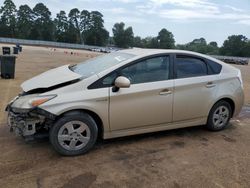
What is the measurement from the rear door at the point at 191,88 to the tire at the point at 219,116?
0.21 m

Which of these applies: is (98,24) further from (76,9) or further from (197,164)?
(197,164)

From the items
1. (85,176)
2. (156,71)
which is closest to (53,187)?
(85,176)

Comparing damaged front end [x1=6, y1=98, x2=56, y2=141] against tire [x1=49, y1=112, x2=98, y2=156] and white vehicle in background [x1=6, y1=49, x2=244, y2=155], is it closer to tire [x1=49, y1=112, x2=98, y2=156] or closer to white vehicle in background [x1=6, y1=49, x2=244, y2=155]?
white vehicle in background [x1=6, y1=49, x2=244, y2=155]

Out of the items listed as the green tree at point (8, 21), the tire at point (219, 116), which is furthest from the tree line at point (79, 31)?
the tire at point (219, 116)

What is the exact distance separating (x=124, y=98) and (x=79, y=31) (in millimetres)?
110298

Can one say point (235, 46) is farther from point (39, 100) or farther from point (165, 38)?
point (39, 100)

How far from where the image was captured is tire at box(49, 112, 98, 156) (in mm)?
4031

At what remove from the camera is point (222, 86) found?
17.5 feet

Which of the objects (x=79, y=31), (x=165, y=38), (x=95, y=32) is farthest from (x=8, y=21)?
(x=165, y=38)

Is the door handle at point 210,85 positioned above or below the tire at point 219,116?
above

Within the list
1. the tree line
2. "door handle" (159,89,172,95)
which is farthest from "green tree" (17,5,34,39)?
"door handle" (159,89,172,95)

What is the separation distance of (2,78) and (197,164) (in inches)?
353

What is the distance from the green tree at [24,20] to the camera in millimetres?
99188

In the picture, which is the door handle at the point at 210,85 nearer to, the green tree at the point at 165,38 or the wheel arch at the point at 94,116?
the wheel arch at the point at 94,116
